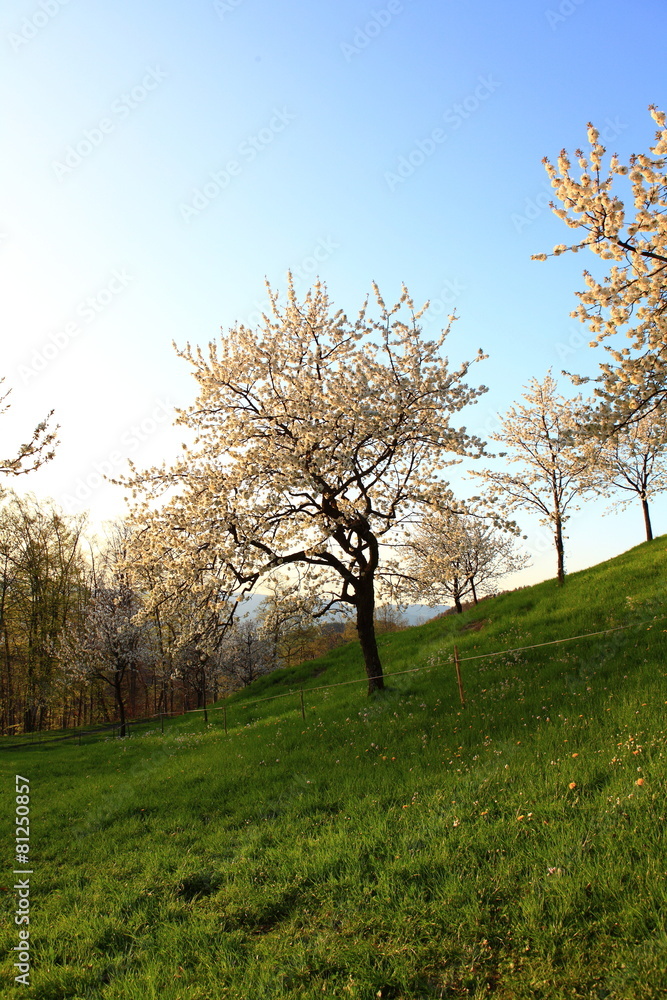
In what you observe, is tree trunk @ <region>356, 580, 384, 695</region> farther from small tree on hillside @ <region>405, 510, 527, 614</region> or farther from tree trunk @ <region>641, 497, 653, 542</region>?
tree trunk @ <region>641, 497, 653, 542</region>

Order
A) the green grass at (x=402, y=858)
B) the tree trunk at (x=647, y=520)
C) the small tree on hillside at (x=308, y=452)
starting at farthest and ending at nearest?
the tree trunk at (x=647, y=520)
the small tree on hillside at (x=308, y=452)
the green grass at (x=402, y=858)

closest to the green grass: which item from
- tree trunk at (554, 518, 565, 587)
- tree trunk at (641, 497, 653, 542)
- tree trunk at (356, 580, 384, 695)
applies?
tree trunk at (356, 580, 384, 695)

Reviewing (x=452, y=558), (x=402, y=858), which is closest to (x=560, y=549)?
(x=452, y=558)

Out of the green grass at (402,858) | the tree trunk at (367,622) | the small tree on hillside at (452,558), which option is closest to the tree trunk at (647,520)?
the small tree on hillside at (452,558)

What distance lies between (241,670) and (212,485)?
5291cm

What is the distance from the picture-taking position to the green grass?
195 inches

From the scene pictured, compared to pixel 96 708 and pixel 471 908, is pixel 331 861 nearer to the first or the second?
pixel 471 908

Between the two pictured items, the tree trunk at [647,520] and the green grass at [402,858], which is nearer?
the green grass at [402,858]

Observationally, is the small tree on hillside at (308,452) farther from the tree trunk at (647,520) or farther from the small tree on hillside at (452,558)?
the tree trunk at (647,520)

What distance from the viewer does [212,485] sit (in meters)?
16.1

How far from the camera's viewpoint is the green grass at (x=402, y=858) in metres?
4.96

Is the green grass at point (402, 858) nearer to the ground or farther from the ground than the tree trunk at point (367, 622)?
nearer to the ground

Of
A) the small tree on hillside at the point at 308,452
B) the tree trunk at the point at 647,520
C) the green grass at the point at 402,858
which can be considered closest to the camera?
the green grass at the point at 402,858

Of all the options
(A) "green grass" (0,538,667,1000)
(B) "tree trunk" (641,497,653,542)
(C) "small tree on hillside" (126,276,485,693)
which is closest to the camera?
(A) "green grass" (0,538,667,1000)
